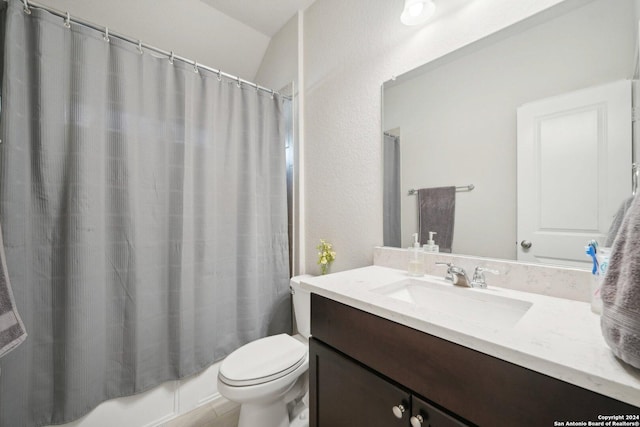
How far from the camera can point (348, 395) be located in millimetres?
802

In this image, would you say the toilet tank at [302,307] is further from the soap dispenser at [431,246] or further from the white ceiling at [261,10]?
the white ceiling at [261,10]

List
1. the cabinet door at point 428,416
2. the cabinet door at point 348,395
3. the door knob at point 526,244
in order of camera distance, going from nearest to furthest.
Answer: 1. the cabinet door at point 428,416
2. the cabinet door at point 348,395
3. the door knob at point 526,244

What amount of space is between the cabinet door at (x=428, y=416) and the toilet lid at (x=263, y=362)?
68 cm

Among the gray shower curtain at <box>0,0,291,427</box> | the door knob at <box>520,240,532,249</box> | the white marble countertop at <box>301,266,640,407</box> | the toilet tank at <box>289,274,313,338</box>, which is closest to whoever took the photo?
the white marble countertop at <box>301,266,640,407</box>

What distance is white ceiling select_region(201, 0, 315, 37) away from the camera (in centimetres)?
172

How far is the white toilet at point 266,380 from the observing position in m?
1.07

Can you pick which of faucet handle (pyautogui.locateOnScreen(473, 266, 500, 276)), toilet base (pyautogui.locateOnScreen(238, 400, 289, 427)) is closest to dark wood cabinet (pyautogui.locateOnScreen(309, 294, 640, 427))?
toilet base (pyautogui.locateOnScreen(238, 400, 289, 427))

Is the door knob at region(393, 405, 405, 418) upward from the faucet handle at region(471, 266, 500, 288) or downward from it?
downward

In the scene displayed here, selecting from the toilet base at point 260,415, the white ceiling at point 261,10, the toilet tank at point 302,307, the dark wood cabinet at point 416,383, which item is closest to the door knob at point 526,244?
the dark wood cabinet at point 416,383

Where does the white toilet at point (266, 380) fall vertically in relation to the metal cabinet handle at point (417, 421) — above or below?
below

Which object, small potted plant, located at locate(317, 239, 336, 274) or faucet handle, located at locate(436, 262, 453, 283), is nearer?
faucet handle, located at locate(436, 262, 453, 283)

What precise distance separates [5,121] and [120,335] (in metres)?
1.04

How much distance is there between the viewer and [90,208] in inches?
45.6

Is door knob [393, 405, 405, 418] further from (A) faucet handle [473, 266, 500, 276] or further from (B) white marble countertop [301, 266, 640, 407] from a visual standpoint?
(A) faucet handle [473, 266, 500, 276]
